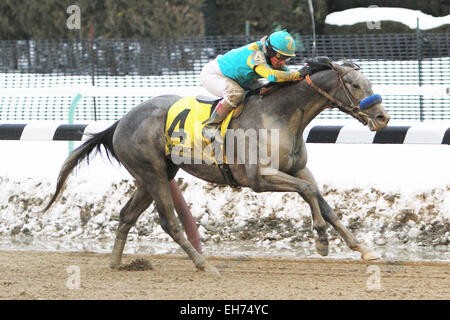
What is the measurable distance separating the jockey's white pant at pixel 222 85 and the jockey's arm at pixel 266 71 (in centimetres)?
25

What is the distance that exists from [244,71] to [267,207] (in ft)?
7.69

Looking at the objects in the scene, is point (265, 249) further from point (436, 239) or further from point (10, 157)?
point (10, 157)

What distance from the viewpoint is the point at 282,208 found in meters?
9.41

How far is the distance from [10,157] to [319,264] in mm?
5139

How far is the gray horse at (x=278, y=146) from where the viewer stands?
7.04 meters

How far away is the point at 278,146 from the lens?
23.6 feet

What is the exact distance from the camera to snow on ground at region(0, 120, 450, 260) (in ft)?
29.3

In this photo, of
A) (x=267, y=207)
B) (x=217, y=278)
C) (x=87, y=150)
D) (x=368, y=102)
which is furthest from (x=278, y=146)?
(x=267, y=207)

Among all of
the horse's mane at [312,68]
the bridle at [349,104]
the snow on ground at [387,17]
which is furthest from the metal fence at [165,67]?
the bridle at [349,104]

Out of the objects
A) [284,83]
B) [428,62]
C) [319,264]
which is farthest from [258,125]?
[428,62]

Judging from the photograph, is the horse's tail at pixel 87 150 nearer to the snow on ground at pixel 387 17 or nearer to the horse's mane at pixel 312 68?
the horse's mane at pixel 312 68

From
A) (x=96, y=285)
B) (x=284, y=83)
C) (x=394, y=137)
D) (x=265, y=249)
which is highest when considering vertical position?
(x=284, y=83)

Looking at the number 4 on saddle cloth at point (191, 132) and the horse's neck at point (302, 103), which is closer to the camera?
the horse's neck at point (302, 103)

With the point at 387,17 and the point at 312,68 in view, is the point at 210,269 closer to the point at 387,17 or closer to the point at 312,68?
the point at 312,68
